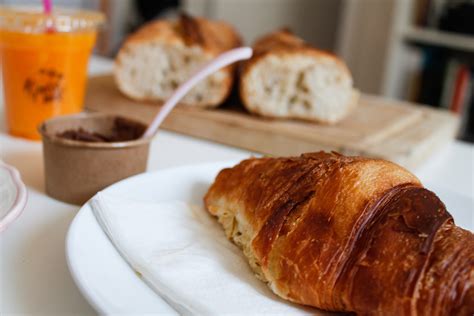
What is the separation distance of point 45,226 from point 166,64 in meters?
0.81

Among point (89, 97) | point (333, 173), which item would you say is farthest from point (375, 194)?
point (89, 97)

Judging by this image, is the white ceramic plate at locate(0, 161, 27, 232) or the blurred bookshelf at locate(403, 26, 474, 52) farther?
the blurred bookshelf at locate(403, 26, 474, 52)

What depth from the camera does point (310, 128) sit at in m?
1.41

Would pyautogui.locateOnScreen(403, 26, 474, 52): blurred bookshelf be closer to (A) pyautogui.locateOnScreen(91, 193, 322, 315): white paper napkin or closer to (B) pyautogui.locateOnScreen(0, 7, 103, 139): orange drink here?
(B) pyautogui.locateOnScreen(0, 7, 103, 139): orange drink

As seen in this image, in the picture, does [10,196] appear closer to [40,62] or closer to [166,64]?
[40,62]

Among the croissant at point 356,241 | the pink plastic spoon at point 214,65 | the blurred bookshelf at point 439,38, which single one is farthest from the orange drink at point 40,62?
the blurred bookshelf at point 439,38

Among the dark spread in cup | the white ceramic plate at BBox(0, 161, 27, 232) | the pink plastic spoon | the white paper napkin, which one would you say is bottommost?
the white paper napkin


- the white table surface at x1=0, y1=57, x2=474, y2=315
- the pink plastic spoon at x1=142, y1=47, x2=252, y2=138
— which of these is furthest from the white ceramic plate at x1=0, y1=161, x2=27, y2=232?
the pink plastic spoon at x1=142, y1=47, x2=252, y2=138

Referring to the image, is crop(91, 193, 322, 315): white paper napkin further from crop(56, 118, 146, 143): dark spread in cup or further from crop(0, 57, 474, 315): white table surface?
crop(56, 118, 146, 143): dark spread in cup

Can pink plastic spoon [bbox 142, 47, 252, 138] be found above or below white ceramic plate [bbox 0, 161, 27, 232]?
above

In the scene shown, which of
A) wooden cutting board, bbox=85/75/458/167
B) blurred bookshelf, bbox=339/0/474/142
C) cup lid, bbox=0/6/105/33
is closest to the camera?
cup lid, bbox=0/6/105/33

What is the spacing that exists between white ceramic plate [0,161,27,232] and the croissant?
288mm

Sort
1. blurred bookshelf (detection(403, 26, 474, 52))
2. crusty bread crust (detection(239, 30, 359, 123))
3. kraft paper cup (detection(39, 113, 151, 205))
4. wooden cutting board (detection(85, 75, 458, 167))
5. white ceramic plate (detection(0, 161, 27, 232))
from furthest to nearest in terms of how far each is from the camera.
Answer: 1. blurred bookshelf (detection(403, 26, 474, 52))
2. crusty bread crust (detection(239, 30, 359, 123))
3. wooden cutting board (detection(85, 75, 458, 167))
4. kraft paper cup (detection(39, 113, 151, 205))
5. white ceramic plate (detection(0, 161, 27, 232))

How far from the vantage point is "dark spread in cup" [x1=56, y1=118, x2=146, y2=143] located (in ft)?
3.03
